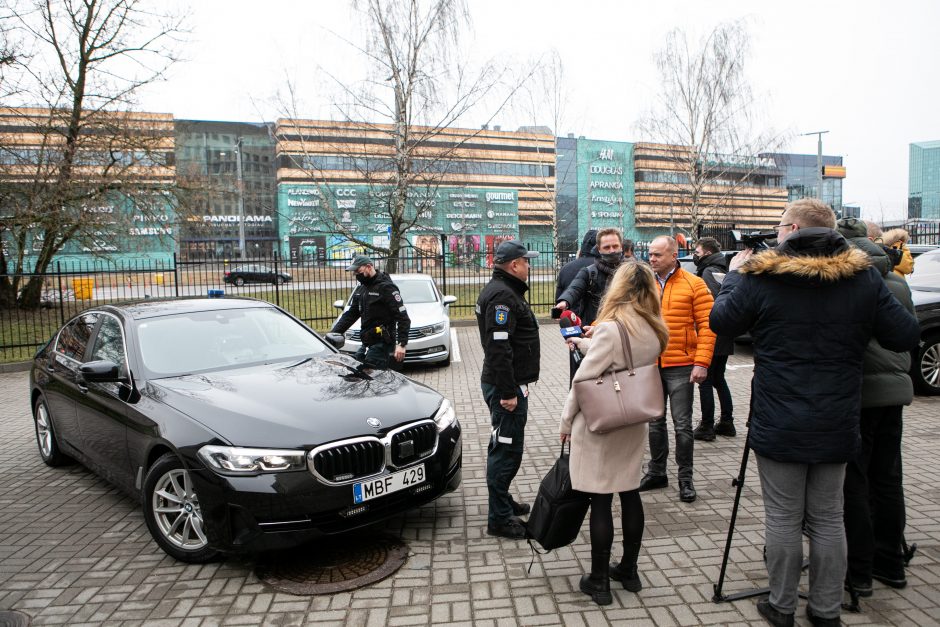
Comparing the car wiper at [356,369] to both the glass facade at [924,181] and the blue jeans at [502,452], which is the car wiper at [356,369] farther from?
the glass facade at [924,181]

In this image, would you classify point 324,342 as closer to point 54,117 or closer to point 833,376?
point 833,376

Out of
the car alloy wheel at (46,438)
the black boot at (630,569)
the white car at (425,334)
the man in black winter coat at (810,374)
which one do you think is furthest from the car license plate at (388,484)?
the white car at (425,334)

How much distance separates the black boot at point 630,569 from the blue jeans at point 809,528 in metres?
0.66

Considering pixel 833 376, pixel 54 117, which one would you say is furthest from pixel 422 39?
pixel 833 376

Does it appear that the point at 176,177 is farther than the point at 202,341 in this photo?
Yes

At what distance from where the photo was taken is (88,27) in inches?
699

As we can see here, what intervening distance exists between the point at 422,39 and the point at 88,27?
9.56m

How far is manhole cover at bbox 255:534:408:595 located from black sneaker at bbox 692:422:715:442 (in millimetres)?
3384

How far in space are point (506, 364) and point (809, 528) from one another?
1763 millimetres

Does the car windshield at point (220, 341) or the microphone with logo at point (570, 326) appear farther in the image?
the car windshield at point (220, 341)

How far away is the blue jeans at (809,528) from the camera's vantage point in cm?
279

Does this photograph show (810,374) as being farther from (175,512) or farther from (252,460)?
(175,512)

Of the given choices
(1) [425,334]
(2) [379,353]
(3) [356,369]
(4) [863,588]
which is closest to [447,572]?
(3) [356,369]

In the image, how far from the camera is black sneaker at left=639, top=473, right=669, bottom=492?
4719 mm
